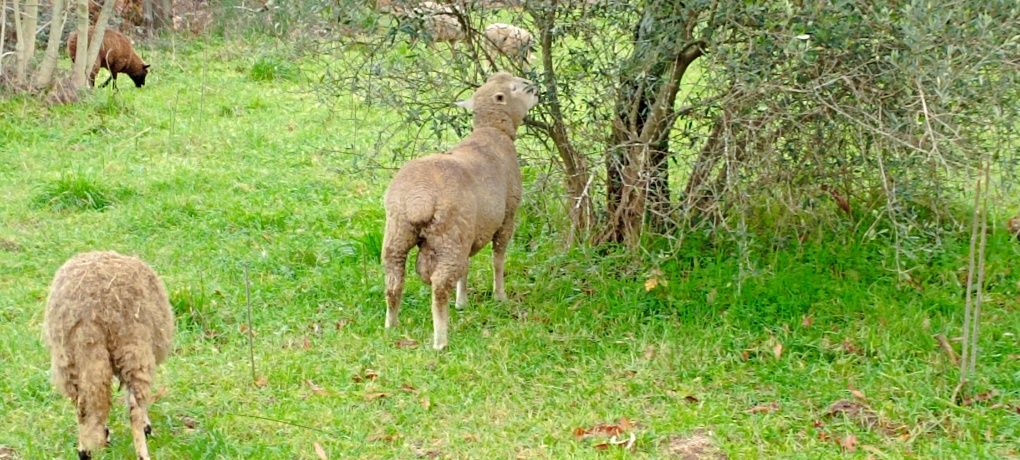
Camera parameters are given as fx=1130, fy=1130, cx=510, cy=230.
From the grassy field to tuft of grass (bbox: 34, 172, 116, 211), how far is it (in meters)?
0.02

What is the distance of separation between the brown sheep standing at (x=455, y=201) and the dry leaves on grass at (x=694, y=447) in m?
1.72

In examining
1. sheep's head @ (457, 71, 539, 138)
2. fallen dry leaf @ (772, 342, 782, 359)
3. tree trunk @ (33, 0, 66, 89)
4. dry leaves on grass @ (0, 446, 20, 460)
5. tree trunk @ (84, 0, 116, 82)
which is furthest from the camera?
tree trunk @ (84, 0, 116, 82)

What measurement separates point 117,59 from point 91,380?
10362 mm

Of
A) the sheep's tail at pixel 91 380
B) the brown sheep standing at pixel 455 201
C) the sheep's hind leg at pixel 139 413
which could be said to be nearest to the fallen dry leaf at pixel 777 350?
the brown sheep standing at pixel 455 201

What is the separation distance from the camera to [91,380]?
510 centimetres

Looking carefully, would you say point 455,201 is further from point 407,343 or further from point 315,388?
point 315,388

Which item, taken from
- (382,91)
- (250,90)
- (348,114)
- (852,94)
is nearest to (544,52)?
(382,91)

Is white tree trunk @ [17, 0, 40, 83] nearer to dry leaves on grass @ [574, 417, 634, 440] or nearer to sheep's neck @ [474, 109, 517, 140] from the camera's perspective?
sheep's neck @ [474, 109, 517, 140]

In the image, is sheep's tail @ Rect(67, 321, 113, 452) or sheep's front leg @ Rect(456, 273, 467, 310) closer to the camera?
sheep's tail @ Rect(67, 321, 113, 452)

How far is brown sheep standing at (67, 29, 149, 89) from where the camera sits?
14453mm

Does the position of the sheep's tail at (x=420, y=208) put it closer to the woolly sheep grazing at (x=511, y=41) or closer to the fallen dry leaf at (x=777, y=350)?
the woolly sheep grazing at (x=511, y=41)

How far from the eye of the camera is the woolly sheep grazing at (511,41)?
768cm

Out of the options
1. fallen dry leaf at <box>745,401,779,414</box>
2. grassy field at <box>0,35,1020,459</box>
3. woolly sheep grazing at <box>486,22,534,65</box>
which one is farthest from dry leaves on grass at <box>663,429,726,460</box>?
woolly sheep grazing at <box>486,22,534,65</box>

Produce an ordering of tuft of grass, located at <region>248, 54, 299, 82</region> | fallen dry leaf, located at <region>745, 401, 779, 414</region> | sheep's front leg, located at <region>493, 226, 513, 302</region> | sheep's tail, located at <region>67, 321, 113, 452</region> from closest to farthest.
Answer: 1. sheep's tail, located at <region>67, 321, 113, 452</region>
2. fallen dry leaf, located at <region>745, 401, 779, 414</region>
3. sheep's front leg, located at <region>493, 226, 513, 302</region>
4. tuft of grass, located at <region>248, 54, 299, 82</region>
